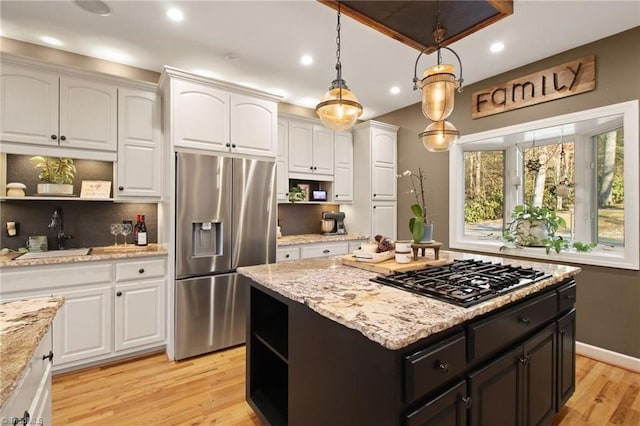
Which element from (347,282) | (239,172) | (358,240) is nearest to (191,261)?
(239,172)

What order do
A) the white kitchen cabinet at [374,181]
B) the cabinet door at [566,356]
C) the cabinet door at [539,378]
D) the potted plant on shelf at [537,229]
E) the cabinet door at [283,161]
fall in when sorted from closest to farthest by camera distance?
1. the cabinet door at [539,378]
2. the cabinet door at [566,356]
3. the potted plant on shelf at [537,229]
4. the cabinet door at [283,161]
5. the white kitchen cabinet at [374,181]

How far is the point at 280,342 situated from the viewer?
176 cm

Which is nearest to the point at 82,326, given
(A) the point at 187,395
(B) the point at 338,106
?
(A) the point at 187,395

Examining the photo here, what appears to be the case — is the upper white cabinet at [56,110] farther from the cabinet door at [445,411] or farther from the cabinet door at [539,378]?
the cabinet door at [539,378]

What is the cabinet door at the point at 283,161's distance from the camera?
3.78 m

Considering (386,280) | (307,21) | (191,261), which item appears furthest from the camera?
(191,261)

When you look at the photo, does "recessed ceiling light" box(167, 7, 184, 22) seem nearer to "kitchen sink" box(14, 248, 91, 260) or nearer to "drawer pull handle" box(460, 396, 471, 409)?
"kitchen sink" box(14, 248, 91, 260)

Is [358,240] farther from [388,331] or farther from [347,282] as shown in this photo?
[388,331]

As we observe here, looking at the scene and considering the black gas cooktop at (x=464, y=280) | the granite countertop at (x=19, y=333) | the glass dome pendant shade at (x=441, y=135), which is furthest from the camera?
the glass dome pendant shade at (x=441, y=135)

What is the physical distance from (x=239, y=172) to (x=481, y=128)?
275 cm

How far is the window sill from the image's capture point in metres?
2.59

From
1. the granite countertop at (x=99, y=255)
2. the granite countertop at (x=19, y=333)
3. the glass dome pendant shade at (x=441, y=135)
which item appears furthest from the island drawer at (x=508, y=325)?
the granite countertop at (x=99, y=255)

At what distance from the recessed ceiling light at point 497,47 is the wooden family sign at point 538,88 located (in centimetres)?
56

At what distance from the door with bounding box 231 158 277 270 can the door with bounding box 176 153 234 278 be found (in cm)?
8
